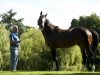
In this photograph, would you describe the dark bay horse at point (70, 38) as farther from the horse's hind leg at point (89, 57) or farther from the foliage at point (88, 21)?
the foliage at point (88, 21)

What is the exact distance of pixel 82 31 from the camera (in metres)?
17.6

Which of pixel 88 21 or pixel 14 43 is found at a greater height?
pixel 88 21

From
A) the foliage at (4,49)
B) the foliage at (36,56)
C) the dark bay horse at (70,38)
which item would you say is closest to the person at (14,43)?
the dark bay horse at (70,38)

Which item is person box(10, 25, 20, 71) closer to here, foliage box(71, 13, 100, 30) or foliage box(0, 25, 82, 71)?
foliage box(0, 25, 82, 71)

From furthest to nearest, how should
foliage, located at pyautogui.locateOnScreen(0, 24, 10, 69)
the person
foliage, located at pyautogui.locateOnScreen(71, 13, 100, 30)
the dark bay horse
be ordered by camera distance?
foliage, located at pyautogui.locateOnScreen(71, 13, 100, 30) → foliage, located at pyautogui.locateOnScreen(0, 24, 10, 69) → the person → the dark bay horse

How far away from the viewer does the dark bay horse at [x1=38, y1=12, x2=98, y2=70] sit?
690 inches

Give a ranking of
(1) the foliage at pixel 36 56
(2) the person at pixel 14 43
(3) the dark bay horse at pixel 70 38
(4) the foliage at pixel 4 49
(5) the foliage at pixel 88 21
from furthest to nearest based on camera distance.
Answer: (5) the foliage at pixel 88 21 < (1) the foliage at pixel 36 56 < (4) the foliage at pixel 4 49 < (2) the person at pixel 14 43 < (3) the dark bay horse at pixel 70 38

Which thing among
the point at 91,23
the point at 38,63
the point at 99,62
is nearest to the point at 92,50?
the point at 38,63

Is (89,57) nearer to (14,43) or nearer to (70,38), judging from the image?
(70,38)

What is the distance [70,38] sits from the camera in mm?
17719

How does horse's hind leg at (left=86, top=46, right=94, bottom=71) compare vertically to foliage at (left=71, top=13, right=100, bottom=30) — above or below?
below

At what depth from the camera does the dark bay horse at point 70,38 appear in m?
17.5

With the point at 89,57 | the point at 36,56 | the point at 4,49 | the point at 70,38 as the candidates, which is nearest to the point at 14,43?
the point at 70,38

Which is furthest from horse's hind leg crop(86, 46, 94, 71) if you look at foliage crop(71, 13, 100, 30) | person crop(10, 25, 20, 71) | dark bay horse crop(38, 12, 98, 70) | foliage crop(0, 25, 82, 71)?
foliage crop(71, 13, 100, 30)
